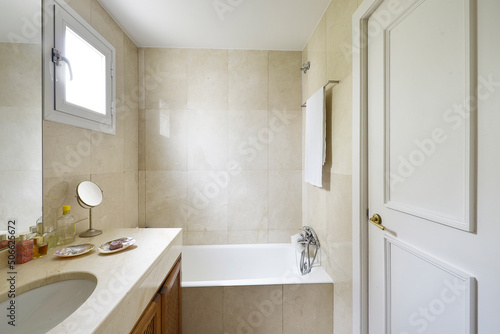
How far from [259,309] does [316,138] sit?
1302 millimetres

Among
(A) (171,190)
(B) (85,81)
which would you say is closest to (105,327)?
(B) (85,81)

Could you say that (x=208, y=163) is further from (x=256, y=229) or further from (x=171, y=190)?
(x=256, y=229)

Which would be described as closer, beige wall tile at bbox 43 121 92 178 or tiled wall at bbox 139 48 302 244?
beige wall tile at bbox 43 121 92 178

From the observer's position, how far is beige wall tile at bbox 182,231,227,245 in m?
2.16

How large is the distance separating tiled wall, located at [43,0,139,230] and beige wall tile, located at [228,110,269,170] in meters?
0.94

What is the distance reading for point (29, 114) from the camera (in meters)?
0.92

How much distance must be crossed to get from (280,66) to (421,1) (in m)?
1.46

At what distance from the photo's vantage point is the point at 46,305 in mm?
733

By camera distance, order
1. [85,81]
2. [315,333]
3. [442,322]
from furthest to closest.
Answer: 1. [315,333]
2. [85,81]
3. [442,322]

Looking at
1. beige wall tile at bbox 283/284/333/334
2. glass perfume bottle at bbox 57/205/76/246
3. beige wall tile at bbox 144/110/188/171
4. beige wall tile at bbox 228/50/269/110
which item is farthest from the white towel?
glass perfume bottle at bbox 57/205/76/246

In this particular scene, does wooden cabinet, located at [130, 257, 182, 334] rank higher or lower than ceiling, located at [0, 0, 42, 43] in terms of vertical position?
lower

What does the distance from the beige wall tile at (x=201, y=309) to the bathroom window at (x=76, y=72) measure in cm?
130

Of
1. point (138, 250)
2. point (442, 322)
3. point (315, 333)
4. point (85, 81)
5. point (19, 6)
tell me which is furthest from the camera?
point (315, 333)

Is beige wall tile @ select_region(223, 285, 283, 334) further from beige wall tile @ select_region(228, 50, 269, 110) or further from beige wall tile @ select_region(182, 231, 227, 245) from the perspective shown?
beige wall tile @ select_region(228, 50, 269, 110)
